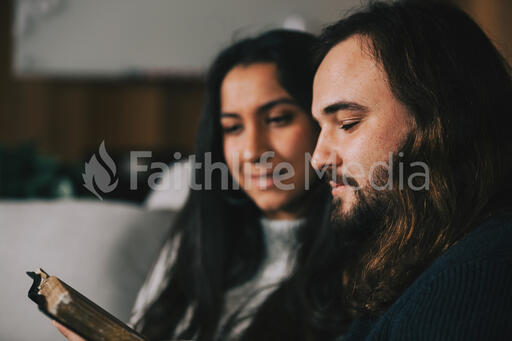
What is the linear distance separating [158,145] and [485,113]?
237 cm

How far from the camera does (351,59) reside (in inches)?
27.7

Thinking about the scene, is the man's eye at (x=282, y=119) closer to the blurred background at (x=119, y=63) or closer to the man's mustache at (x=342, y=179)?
the man's mustache at (x=342, y=179)

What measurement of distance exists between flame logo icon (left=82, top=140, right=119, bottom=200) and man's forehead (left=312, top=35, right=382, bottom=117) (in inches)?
33.7

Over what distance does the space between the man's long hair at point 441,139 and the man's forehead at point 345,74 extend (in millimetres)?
17

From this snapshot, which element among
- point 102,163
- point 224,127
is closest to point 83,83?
point 102,163

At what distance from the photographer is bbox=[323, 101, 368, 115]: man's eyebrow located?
0.67m

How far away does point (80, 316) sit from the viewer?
580mm

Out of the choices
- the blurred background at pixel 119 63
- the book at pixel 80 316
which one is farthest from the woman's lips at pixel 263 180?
the blurred background at pixel 119 63

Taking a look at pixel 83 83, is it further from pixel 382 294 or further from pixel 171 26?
pixel 382 294

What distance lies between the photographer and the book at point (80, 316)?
57 centimetres

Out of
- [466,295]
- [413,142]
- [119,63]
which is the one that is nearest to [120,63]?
[119,63]

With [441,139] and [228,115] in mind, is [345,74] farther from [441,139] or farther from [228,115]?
[228,115]

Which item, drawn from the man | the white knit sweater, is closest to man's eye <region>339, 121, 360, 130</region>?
the man

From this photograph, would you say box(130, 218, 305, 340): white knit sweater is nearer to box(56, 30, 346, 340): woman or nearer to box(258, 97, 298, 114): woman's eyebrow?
box(56, 30, 346, 340): woman
